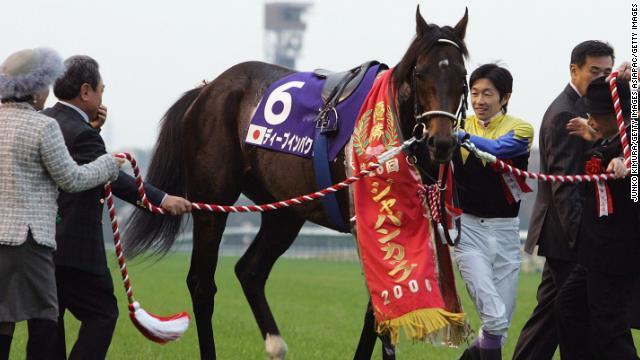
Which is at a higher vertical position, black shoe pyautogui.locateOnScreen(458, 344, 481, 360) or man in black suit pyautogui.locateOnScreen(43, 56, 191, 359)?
man in black suit pyautogui.locateOnScreen(43, 56, 191, 359)

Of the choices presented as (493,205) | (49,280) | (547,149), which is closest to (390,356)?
(493,205)

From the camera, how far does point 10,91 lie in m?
4.66

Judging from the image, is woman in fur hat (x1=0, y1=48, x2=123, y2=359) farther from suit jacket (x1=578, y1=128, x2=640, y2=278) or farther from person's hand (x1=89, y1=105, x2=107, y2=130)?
suit jacket (x1=578, y1=128, x2=640, y2=278)

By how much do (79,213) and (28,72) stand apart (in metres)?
0.74

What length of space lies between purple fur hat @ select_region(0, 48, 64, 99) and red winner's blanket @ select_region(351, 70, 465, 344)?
189cm

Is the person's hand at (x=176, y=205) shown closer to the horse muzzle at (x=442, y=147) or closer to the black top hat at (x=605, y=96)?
the horse muzzle at (x=442, y=147)

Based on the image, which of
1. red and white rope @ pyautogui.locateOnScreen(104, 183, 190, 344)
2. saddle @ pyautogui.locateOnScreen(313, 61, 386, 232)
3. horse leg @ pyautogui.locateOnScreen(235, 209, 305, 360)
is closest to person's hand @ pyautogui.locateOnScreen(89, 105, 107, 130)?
red and white rope @ pyautogui.locateOnScreen(104, 183, 190, 344)

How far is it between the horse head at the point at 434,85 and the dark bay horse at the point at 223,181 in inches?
27.8

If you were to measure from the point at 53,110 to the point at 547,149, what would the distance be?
2897 millimetres

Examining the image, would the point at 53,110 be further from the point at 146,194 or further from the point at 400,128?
the point at 400,128

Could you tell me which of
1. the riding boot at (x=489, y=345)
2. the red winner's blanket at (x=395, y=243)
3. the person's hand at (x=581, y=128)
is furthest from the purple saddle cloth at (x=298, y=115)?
the riding boot at (x=489, y=345)

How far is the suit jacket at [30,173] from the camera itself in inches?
179

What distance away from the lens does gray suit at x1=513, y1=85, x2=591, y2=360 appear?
591 cm

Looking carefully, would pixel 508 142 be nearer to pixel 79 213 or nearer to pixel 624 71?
pixel 624 71
